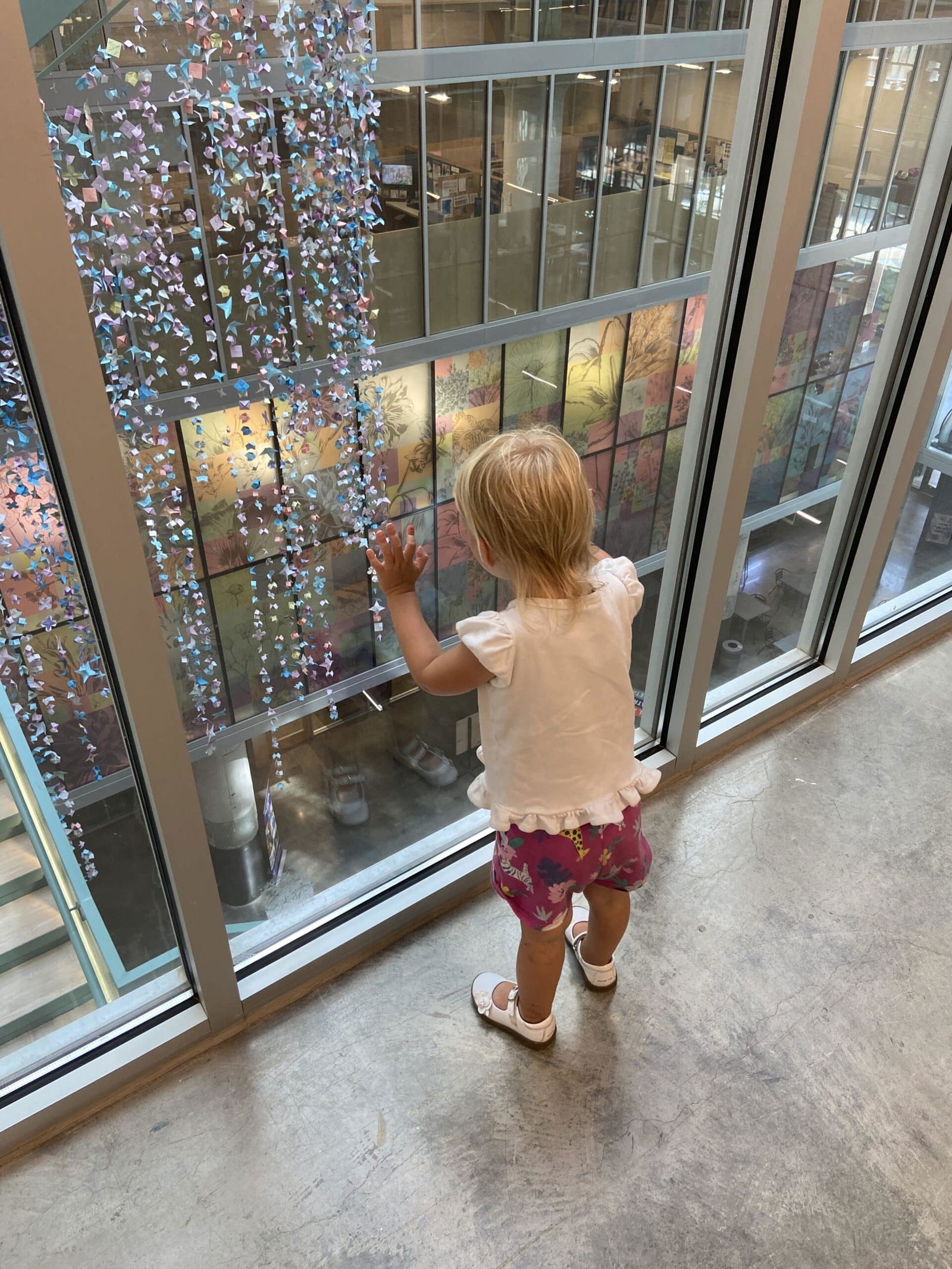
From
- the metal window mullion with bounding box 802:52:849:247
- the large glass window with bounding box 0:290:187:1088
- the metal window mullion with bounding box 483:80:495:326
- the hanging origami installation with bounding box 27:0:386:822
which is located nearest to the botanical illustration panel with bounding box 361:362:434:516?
the hanging origami installation with bounding box 27:0:386:822

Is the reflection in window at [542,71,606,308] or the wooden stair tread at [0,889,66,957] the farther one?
the wooden stair tread at [0,889,66,957]

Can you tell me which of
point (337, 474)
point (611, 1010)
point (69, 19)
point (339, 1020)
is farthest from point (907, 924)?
point (69, 19)

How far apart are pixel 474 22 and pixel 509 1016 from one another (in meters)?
1.64

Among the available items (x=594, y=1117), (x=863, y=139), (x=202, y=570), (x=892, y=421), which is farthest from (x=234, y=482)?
(x=892, y=421)

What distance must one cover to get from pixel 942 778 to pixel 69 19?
238cm

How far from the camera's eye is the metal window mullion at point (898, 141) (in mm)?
1853

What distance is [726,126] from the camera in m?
1.66

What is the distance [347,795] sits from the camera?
1.96 metres

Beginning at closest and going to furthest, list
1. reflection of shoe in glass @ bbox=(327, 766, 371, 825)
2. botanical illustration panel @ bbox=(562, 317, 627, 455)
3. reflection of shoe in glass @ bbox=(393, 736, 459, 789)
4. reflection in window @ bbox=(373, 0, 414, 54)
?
1. reflection in window @ bbox=(373, 0, 414, 54)
2. botanical illustration panel @ bbox=(562, 317, 627, 455)
3. reflection of shoe in glass @ bbox=(327, 766, 371, 825)
4. reflection of shoe in glass @ bbox=(393, 736, 459, 789)

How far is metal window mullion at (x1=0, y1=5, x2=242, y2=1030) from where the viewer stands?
977mm

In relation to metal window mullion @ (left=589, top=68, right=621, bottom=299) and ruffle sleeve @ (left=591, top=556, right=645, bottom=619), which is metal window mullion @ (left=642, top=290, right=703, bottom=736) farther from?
ruffle sleeve @ (left=591, top=556, right=645, bottom=619)

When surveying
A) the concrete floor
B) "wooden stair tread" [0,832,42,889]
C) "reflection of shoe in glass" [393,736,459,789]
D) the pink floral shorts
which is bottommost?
the concrete floor

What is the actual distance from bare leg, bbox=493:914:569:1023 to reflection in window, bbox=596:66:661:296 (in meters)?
1.11

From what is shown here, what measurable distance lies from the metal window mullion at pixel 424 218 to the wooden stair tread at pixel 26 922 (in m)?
1.21
